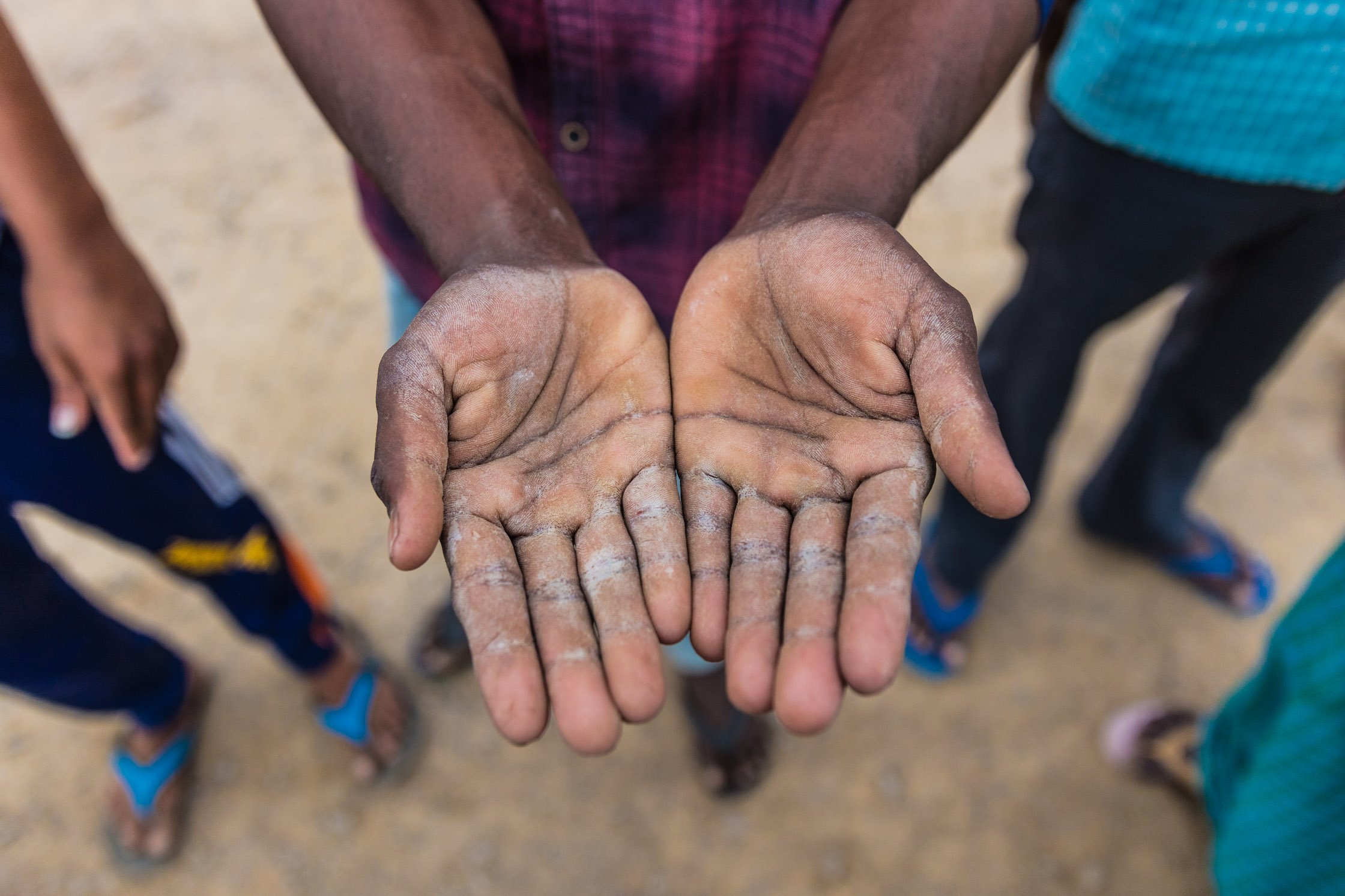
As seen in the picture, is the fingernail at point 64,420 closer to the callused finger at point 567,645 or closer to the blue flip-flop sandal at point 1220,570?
the callused finger at point 567,645

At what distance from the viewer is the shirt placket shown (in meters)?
1.03

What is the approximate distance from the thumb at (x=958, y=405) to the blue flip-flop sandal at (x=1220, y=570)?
1517 millimetres

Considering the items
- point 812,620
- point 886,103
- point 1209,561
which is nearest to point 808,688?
point 812,620

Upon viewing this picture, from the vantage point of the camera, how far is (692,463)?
977mm

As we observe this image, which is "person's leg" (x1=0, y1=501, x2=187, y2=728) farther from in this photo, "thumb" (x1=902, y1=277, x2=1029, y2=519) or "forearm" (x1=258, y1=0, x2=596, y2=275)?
"thumb" (x1=902, y1=277, x2=1029, y2=519)

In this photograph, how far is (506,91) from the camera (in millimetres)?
1104

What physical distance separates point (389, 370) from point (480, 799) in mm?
1219

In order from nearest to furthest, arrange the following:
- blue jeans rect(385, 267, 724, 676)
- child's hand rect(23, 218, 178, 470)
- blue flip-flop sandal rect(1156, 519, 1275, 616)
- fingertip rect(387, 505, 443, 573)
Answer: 1. fingertip rect(387, 505, 443, 573)
2. child's hand rect(23, 218, 178, 470)
3. blue jeans rect(385, 267, 724, 676)
4. blue flip-flop sandal rect(1156, 519, 1275, 616)

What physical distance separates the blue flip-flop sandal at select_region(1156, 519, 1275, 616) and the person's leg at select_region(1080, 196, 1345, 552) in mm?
55

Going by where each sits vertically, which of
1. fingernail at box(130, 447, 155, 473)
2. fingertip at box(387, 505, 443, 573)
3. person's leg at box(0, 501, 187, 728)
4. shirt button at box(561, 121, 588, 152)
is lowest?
person's leg at box(0, 501, 187, 728)

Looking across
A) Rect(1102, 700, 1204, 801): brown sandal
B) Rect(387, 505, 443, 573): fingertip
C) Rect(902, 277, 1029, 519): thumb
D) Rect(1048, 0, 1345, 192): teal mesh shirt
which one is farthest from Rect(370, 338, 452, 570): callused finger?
Rect(1102, 700, 1204, 801): brown sandal

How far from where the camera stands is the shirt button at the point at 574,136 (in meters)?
1.13

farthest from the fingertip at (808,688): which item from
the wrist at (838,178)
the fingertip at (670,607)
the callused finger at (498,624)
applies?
the wrist at (838,178)

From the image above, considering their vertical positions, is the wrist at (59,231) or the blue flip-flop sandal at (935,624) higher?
the wrist at (59,231)
